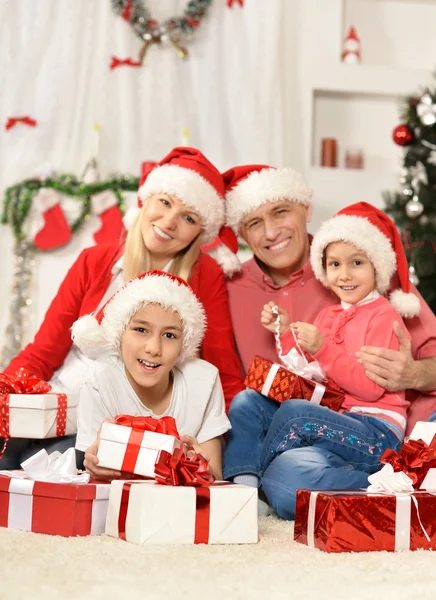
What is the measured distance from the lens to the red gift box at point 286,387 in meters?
2.41

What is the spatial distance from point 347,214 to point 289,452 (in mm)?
952

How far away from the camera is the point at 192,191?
9.24 feet

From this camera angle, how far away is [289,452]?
229 cm

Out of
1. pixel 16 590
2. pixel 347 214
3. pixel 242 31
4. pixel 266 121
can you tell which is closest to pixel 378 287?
pixel 347 214

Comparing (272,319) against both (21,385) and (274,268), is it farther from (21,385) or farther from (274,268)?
(21,385)

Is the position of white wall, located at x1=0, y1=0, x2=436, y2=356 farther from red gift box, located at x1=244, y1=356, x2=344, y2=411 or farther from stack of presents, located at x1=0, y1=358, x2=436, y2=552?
stack of presents, located at x1=0, y1=358, x2=436, y2=552

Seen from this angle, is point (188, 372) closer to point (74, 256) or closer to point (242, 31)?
point (74, 256)

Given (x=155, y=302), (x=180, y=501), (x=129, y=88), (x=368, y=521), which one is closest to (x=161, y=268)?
(x=155, y=302)

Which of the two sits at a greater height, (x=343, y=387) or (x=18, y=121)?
(x=18, y=121)

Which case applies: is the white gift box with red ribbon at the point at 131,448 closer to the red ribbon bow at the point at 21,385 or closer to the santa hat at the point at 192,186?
the red ribbon bow at the point at 21,385

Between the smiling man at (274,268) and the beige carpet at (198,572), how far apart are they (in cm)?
116

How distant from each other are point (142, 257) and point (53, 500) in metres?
1.13

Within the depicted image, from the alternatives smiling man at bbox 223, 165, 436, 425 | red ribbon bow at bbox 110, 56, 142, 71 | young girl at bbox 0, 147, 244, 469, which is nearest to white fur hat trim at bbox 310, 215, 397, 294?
smiling man at bbox 223, 165, 436, 425

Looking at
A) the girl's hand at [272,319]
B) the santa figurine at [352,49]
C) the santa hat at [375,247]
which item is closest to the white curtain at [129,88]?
the santa figurine at [352,49]
